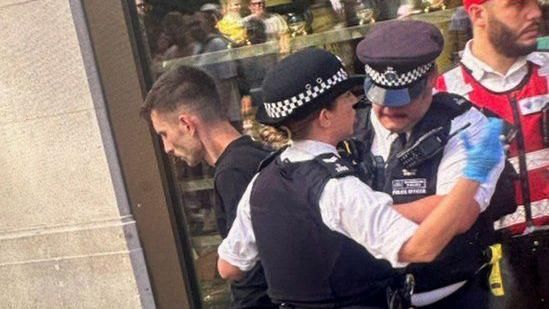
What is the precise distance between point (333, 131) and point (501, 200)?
2.75 feet

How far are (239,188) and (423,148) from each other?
86cm

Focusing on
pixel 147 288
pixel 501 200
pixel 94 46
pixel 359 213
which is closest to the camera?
pixel 359 213

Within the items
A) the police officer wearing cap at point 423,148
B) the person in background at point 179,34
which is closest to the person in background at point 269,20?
the person in background at point 179,34

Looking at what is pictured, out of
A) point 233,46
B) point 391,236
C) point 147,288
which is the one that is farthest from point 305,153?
point 147,288

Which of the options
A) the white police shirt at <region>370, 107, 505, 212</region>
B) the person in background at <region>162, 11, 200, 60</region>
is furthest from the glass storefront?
the white police shirt at <region>370, 107, 505, 212</region>

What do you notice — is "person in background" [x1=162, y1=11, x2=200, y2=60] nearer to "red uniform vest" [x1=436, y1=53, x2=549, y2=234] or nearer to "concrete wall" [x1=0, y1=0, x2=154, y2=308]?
"concrete wall" [x1=0, y1=0, x2=154, y2=308]

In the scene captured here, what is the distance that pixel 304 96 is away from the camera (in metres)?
2.89

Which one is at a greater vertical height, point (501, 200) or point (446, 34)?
point (446, 34)

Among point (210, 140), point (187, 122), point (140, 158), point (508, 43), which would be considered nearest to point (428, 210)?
point (508, 43)

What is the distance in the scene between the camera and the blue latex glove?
3.03 metres

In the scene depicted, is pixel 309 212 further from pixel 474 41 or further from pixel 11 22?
pixel 11 22

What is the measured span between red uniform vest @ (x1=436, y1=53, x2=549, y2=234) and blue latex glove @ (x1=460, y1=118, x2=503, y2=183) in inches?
→ 6.3

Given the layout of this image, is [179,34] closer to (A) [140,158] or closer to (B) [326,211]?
(A) [140,158]

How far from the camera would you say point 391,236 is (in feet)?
9.39
